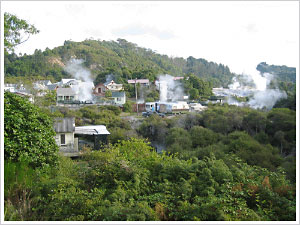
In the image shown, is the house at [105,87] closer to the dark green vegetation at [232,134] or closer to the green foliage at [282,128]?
the dark green vegetation at [232,134]

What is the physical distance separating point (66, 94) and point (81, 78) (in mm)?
742

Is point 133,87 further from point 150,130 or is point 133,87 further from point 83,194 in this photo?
point 83,194

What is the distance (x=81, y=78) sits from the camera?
31.6 ft

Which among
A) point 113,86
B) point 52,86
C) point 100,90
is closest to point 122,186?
point 113,86

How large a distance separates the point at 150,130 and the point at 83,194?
6.61 metres

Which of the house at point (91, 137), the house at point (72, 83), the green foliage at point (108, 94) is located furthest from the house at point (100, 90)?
the house at point (91, 137)

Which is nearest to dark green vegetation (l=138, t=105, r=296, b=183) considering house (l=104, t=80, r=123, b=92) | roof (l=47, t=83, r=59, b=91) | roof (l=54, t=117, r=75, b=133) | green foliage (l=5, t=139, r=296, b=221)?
house (l=104, t=80, r=123, b=92)

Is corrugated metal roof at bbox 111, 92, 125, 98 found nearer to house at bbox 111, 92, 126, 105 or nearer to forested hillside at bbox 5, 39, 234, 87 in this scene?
house at bbox 111, 92, 126, 105

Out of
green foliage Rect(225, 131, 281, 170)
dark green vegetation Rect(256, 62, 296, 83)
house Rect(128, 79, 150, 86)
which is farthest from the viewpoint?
dark green vegetation Rect(256, 62, 296, 83)

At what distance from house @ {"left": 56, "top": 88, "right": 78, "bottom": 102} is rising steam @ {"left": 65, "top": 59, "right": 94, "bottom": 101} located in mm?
182

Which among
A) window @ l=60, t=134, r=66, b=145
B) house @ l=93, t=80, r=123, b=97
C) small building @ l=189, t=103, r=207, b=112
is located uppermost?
house @ l=93, t=80, r=123, b=97

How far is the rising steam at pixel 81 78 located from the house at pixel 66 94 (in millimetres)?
182

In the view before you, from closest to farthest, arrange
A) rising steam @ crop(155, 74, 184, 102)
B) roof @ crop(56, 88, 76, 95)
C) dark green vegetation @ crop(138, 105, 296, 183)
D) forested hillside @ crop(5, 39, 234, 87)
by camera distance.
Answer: dark green vegetation @ crop(138, 105, 296, 183) < forested hillside @ crop(5, 39, 234, 87) < roof @ crop(56, 88, 76, 95) < rising steam @ crop(155, 74, 184, 102)

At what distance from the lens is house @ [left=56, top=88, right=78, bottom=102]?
923cm
